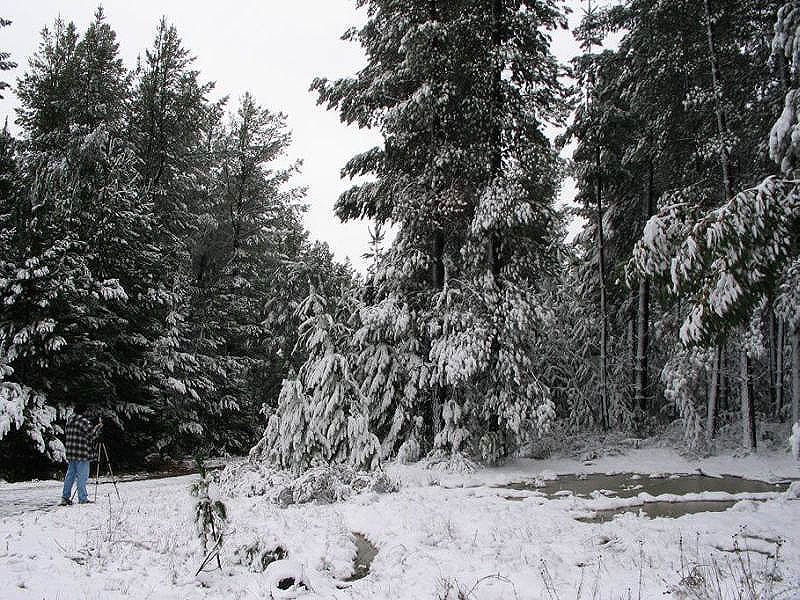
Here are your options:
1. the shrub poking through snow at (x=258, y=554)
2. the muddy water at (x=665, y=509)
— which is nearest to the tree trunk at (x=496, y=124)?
the muddy water at (x=665, y=509)

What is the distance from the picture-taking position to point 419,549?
18.9ft

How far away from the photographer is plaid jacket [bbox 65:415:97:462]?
32.5 ft

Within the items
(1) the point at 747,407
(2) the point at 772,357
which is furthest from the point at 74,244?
(2) the point at 772,357

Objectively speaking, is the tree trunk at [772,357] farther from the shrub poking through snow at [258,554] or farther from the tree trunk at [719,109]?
the shrub poking through snow at [258,554]

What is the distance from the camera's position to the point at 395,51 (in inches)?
536

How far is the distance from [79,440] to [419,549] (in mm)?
7645

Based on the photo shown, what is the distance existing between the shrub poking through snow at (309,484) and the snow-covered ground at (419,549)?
0.75 m

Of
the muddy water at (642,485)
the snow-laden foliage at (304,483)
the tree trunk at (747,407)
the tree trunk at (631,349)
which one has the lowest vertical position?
the snow-laden foliage at (304,483)

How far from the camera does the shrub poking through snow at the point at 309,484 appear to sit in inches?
378

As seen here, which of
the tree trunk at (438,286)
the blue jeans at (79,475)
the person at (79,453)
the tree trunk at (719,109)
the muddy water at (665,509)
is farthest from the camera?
the tree trunk at (438,286)

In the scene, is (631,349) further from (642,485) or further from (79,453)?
(79,453)

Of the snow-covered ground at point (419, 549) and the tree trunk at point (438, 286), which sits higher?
the tree trunk at point (438, 286)

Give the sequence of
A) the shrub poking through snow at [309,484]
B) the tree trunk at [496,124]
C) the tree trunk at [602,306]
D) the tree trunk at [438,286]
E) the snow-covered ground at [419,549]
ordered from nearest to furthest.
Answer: the snow-covered ground at [419,549]
the shrub poking through snow at [309,484]
the tree trunk at [438,286]
the tree trunk at [496,124]
the tree trunk at [602,306]

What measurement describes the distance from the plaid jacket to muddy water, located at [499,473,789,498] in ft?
26.7
